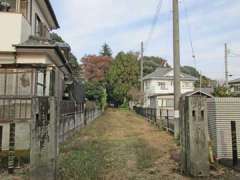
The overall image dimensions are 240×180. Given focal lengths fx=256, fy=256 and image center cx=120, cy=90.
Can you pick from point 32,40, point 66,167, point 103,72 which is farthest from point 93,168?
point 103,72

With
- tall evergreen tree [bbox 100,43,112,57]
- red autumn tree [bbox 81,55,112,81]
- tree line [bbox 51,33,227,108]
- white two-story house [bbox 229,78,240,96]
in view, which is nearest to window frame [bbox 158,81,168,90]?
tree line [bbox 51,33,227,108]

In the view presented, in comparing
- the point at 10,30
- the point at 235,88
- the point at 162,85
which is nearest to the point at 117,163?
the point at 10,30

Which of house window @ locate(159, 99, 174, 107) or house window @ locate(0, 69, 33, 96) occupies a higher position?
house window @ locate(0, 69, 33, 96)

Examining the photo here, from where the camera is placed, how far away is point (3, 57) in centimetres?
988

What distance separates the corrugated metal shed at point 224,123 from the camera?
5.99 meters

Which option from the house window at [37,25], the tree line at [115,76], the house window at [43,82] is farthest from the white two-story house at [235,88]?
the tree line at [115,76]

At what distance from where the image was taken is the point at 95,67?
5044 centimetres

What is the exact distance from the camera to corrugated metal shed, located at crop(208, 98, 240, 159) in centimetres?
599

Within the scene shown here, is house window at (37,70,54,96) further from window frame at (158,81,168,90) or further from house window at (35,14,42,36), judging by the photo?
window frame at (158,81,168,90)

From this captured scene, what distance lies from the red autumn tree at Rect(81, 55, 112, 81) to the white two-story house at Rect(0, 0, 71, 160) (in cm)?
3256

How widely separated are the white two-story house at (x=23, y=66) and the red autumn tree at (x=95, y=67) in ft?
107

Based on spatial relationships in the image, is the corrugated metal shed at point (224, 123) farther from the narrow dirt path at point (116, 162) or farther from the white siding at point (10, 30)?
the white siding at point (10, 30)

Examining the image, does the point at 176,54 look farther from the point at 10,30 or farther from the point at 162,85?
the point at 162,85

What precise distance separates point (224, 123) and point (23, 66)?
533cm
